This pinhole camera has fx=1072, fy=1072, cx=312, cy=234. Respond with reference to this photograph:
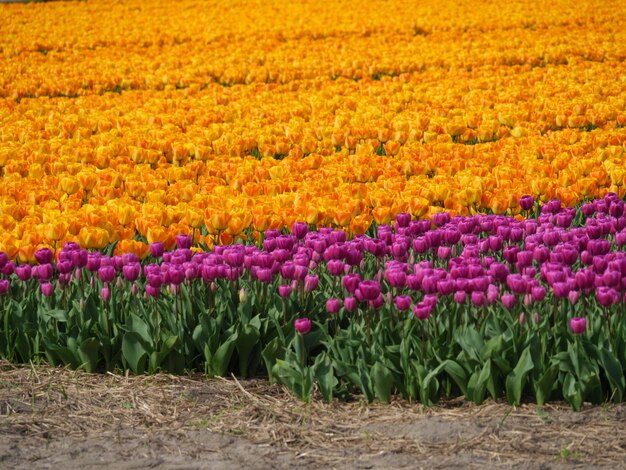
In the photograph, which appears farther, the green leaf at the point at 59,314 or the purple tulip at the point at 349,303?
the green leaf at the point at 59,314

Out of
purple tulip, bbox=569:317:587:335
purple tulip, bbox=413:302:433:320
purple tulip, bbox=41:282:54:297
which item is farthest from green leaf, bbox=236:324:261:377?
purple tulip, bbox=569:317:587:335

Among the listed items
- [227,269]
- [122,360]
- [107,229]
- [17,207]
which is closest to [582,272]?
[227,269]

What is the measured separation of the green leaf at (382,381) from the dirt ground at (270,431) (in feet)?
0.17

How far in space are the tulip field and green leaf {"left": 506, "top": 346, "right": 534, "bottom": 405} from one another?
15 mm

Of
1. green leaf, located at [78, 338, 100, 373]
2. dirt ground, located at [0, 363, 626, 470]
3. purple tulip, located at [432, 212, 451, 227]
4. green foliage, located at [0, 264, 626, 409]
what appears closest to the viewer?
dirt ground, located at [0, 363, 626, 470]

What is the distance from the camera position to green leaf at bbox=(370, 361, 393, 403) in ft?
13.0

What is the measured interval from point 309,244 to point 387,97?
6.19 meters

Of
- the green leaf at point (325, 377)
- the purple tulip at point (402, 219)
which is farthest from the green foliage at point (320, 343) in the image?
the purple tulip at point (402, 219)

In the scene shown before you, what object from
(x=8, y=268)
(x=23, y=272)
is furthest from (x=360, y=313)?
(x=8, y=268)

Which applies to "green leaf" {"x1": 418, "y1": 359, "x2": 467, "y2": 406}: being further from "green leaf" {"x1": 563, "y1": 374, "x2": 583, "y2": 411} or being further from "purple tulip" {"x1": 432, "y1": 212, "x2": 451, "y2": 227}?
"purple tulip" {"x1": 432, "y1": 212, "x2": 451, "y2": 227}

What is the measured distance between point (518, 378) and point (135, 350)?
1.57m

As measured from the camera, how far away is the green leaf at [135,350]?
14.4 ft

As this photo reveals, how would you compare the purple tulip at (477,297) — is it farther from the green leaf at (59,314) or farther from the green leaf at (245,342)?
the green leaf at (59,314)

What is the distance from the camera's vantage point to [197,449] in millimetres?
3746
